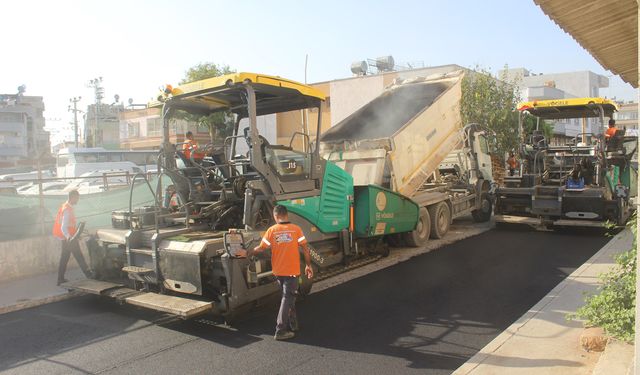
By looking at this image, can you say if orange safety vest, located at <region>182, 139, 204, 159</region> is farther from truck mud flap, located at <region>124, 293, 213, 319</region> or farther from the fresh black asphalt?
the fresh black asphalt

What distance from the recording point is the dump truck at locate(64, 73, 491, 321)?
5.58 m

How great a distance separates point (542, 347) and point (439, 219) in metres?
6.55

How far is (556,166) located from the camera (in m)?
11.9

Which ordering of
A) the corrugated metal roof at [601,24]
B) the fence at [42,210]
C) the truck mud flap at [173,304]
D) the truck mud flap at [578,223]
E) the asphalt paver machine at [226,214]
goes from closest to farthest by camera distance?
the corrugated metal roof at [601,24] < the truck mud flap at [173,304] < the asphalt paver machine at [226,214] < the fence at [42,210] < the truck mud flap at [578,223]

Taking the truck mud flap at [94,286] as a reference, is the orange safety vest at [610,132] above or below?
above

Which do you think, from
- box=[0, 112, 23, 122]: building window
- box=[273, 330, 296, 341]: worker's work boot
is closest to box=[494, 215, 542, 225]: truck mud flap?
box=[273, 330, 296, 341]: worker's work boot

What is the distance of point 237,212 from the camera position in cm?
670

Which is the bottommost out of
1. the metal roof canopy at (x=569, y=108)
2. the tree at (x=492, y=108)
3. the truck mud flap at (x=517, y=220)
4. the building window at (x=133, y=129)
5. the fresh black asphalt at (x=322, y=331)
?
the fresh black asphalt at (x=322, y=331)

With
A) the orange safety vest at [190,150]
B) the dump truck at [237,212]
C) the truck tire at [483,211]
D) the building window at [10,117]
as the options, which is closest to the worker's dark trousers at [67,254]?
the dump truck at [237,212]

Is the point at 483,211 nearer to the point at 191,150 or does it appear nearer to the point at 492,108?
the point at 492,108

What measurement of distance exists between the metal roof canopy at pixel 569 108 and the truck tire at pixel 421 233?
14.4ft

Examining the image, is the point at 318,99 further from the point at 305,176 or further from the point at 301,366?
the point at 301,366

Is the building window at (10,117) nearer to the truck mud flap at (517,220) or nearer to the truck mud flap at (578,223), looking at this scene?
the truck mud flap at (517,220)

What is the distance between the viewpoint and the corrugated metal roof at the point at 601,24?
445 cm
